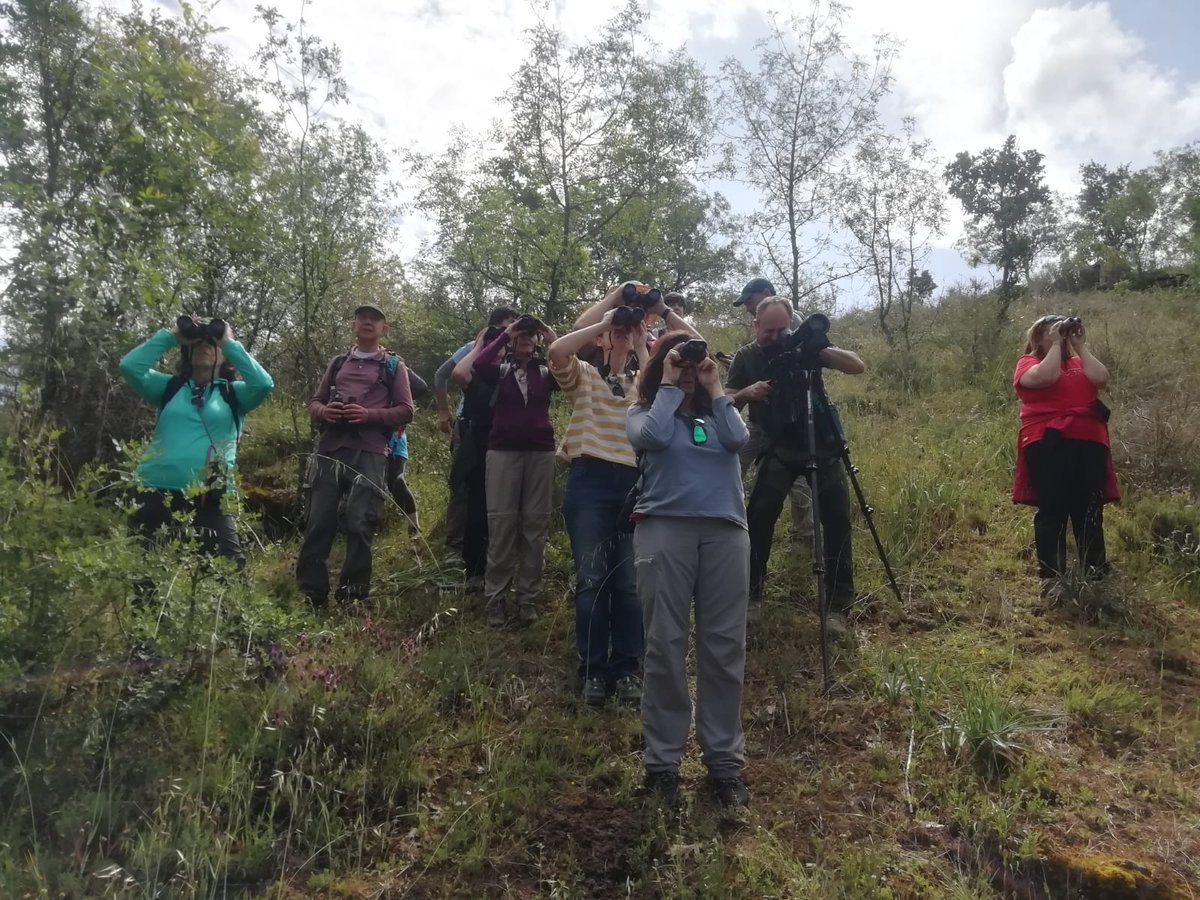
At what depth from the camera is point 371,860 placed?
263 cm

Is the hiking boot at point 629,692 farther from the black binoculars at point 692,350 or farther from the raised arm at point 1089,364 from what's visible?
the raised arm at point 1089,364

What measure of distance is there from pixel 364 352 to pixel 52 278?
1.62 meters

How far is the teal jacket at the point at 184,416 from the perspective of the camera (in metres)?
3.73

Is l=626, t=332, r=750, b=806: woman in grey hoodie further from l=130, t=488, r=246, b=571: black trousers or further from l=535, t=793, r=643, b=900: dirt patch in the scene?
l=130, t=488, r=246, b=571: black trousers

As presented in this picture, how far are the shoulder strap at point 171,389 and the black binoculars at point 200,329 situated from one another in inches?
8.0

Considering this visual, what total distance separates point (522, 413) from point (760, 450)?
1436 mm

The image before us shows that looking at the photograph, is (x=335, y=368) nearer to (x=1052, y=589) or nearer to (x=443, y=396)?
(x=443, y=396)

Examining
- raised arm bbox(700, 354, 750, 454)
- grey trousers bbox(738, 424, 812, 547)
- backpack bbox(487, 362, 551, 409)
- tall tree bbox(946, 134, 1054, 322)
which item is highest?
tall tree bbox(946, 134, 1054, 322)

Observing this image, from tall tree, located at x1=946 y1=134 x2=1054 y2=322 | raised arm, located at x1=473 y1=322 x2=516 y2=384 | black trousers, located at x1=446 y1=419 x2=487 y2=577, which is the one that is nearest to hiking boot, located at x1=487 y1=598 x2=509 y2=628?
black trousers, located at x1=446 y1=419 x2=487 y2=577

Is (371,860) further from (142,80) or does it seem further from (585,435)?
(142,80)

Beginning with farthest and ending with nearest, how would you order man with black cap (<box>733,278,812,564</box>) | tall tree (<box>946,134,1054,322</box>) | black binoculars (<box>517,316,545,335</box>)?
Result: tall tree (<box>946,134,1054,322</box>), man with black cap (<box>733,278,812,564</box>), black binoculars (<box>517,316,545,335</box>)

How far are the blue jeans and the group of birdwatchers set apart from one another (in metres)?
0.01

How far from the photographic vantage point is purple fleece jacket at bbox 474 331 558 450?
177 inches

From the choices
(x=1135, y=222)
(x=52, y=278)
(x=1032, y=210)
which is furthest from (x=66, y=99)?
(x=1135, y=222)
